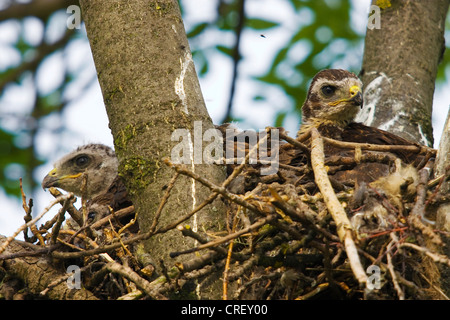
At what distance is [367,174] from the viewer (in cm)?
406

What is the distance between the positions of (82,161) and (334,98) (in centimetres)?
270

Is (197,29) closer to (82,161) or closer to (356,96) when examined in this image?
(82,161)

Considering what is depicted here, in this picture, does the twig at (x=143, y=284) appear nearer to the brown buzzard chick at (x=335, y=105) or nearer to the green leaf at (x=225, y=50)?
the brown buzzard chick at (x=335, y=105)

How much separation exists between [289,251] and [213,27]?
14.8 feet

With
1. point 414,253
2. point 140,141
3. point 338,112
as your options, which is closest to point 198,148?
point 140,141

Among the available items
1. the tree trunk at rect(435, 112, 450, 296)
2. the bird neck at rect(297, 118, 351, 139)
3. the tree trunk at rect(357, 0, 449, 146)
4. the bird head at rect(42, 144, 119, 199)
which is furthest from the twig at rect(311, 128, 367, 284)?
the bird head at rect(42, 144, 119, 199)

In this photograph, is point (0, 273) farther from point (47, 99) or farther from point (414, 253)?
point (47, 99)

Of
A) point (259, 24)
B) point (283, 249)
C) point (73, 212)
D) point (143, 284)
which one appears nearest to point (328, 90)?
point (259, 24)

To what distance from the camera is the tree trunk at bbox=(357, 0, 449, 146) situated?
5633 mm

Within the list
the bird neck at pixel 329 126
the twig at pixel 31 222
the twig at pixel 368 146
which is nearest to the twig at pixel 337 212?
the twig at pixel 368 146

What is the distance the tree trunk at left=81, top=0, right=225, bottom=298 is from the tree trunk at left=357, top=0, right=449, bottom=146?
8.07 ft

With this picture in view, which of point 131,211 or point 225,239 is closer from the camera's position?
point 225,239

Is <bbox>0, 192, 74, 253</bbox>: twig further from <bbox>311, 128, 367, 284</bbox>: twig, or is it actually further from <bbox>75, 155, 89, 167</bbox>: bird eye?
<bbox>75, 155, 89, 167</bbox>: bird eye

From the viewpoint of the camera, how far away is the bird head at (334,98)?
565cm
